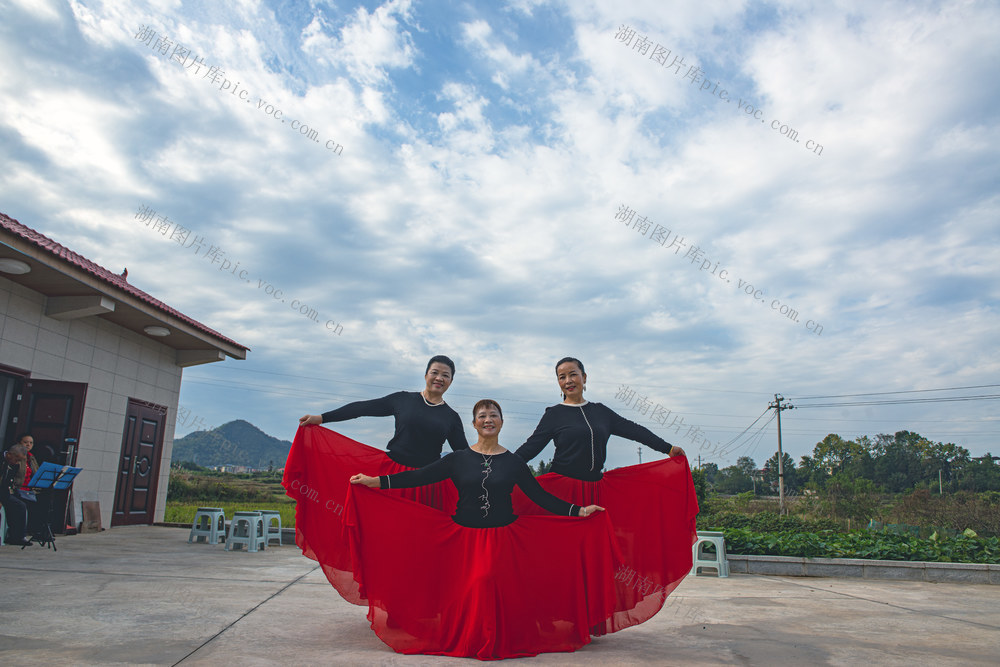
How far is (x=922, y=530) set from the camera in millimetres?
10906

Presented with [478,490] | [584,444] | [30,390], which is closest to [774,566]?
[584,444]

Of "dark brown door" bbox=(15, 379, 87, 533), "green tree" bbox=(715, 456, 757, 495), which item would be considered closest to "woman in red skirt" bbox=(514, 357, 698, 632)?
"dark brown door" bbox=(15, 379, 87, 533)

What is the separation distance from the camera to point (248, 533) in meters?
8.80

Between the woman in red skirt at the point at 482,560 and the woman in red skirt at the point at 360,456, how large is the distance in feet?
1.48

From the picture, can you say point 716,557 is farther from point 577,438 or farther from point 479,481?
point 479,481

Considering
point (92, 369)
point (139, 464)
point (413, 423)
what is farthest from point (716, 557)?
point (139, 464)

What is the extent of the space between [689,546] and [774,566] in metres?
5.02

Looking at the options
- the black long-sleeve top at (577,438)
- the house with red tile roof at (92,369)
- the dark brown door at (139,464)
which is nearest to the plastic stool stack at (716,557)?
the black long-sleeve top at (577,438)

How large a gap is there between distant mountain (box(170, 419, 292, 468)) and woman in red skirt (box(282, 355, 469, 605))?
96064 mm

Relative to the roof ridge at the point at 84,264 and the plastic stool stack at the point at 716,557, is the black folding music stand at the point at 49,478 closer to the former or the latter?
the roof ridge at the point at 84,264

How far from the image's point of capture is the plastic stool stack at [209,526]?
9.11 meters

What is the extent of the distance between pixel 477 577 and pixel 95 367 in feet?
30.8

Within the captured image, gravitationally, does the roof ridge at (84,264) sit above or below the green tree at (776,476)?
above

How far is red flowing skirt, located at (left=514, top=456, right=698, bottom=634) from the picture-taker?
406 centimetres
